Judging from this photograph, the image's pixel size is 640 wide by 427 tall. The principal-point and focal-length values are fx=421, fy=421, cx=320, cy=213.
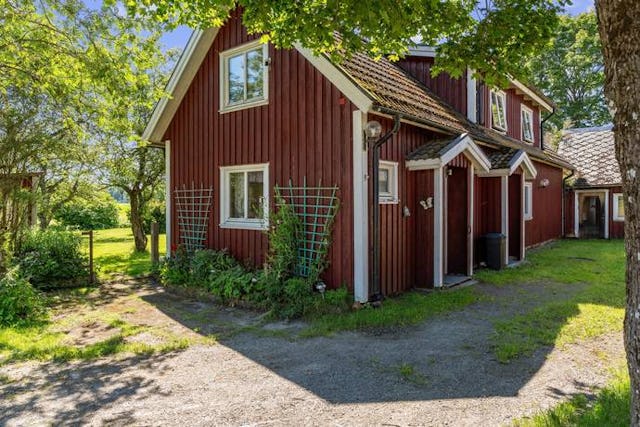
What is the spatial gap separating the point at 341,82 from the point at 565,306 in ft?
17.5

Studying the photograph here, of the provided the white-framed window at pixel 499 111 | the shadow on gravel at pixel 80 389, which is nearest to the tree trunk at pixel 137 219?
the shadow on gravel at pixel 80 389

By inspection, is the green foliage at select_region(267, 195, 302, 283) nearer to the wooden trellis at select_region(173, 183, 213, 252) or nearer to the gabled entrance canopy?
the wooden trellis at select_region(173, 183, 213, 252)

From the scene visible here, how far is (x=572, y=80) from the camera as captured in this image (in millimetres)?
32156

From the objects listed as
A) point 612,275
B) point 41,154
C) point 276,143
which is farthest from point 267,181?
point 612,275

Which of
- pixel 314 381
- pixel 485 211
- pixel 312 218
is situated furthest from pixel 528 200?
pixel 314 381

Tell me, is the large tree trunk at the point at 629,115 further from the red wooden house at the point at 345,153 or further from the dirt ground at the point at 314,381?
the red wooden house at the point at 345,153

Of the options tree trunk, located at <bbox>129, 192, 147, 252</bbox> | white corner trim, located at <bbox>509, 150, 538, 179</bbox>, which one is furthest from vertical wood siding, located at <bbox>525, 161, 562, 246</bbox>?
tree trunk, located at <bbox>129, 192, 147, 252</bbox>

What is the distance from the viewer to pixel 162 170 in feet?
52.4

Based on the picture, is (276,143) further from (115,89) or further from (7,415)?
(7,415)

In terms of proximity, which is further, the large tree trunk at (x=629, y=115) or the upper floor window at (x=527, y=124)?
the upper floor window at (x=527, y=124)

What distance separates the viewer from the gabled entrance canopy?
404 inches

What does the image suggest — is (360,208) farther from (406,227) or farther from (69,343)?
(69,343)

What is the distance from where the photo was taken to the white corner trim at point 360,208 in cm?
707

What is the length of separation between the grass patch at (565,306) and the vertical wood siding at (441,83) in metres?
4.75
